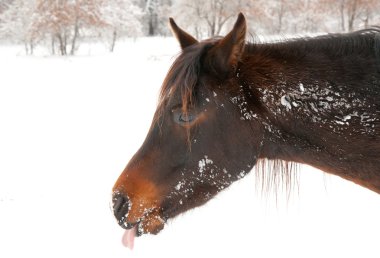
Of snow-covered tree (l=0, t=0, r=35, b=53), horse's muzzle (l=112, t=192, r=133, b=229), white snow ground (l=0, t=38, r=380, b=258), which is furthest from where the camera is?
snow-covered tree (l=0, t=0, r=35, b=53)

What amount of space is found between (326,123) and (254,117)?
1.36ft

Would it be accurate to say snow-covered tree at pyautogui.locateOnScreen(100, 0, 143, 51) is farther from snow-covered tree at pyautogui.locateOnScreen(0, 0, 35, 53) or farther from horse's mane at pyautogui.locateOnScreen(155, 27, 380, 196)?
horse's mane at pyautogui.locateOnScreen(155, 27, 380, 196)

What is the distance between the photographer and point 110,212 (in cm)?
604

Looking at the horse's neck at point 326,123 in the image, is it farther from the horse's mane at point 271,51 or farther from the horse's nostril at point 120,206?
the horse's nostril at point 120,206

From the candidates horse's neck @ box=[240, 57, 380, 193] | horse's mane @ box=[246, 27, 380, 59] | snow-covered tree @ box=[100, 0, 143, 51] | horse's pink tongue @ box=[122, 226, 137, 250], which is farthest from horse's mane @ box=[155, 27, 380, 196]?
snow-covered tree @ box=[100, 0, 143, 51]

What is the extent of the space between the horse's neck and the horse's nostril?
36.6 inches

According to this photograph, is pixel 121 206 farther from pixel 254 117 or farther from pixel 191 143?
pixel 254 117

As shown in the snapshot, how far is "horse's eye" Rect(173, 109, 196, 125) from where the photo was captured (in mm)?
2205

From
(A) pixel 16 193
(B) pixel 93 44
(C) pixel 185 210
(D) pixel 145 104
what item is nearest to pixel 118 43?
(B) pixel 93 44

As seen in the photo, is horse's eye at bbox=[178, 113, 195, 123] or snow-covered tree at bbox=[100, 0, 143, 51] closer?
horse's eye at bbox=[178, 113, 195, 123]

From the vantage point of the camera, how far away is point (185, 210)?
7.95 ft

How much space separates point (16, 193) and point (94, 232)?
2340 mm

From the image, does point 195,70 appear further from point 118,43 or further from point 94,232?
point 118,43

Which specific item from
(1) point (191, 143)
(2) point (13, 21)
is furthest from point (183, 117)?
(2) point (13, 21)
